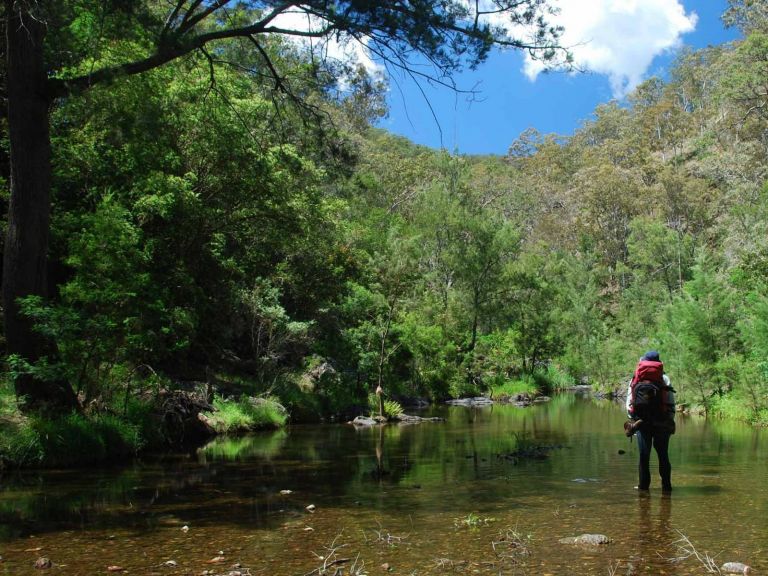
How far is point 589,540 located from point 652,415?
3.18 metres

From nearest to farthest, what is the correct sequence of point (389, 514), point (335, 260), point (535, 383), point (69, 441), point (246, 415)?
1. point (389, 514)
2. point (69, 441)
3. point (246, 415)
4. point (335, 260)
5. point (535, 383)

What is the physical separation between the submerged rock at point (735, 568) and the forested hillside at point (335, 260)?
881 centimetres

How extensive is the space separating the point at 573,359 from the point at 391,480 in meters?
39.5

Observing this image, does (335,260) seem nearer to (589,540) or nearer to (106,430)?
(106,430)

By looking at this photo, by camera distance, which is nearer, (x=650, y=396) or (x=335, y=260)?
(x=650, y=396)

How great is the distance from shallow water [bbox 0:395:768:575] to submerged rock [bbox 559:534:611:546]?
110 mm

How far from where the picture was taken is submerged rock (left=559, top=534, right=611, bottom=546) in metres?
5.61

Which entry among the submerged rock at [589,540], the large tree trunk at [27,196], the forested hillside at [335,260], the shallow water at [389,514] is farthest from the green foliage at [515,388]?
the submerged rock at [589,540]

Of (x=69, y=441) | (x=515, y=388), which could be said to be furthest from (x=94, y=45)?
(x=515, y=388)

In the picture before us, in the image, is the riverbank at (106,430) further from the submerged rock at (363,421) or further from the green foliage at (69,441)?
the submerged rock at (363,421)

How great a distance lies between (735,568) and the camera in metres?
4.77

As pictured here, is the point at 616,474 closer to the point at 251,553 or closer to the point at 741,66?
the point at 251,553

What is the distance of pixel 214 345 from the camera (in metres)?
22.7

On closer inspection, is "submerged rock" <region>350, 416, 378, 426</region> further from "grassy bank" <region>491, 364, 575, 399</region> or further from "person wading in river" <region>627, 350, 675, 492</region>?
"grassy bank" <region>491, 364, 575, 399</region>
